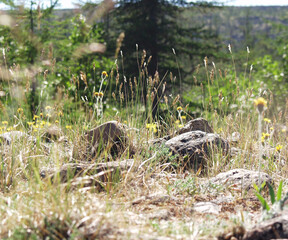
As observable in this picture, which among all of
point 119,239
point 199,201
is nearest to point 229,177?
point 199,201

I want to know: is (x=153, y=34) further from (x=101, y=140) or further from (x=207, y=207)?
(x=207, y=207)

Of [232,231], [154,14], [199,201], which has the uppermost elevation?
[154,14]

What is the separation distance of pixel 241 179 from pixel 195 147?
0.65m

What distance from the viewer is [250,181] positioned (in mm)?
2307

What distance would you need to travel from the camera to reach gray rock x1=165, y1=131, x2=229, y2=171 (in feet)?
9.53

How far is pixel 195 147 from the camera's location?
9.59ft

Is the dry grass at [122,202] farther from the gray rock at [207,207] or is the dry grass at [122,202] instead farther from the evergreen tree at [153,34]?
the evergreen tree at [153,34]

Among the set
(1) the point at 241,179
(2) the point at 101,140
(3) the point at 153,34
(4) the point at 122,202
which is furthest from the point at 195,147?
(3) the point at 153,34

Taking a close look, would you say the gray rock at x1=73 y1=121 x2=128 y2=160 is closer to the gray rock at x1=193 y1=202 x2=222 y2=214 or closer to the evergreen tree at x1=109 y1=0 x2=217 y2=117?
the gray rock at x1=193 y1=202 x2=222 y2=214

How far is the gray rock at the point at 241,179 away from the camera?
2285 mm

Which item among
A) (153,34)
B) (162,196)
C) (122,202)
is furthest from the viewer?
(153,34)

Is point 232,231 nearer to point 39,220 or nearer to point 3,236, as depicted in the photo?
point 39,220

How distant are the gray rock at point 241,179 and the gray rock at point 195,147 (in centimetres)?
39

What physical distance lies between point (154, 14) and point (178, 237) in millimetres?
7551
